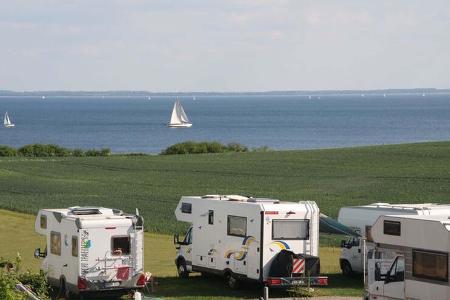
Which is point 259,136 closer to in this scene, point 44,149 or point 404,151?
point 44,149

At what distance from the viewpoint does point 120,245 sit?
26688 millimetres

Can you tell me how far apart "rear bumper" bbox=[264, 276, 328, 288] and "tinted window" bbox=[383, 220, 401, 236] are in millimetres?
4774

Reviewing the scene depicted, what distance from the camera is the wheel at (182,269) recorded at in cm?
3134

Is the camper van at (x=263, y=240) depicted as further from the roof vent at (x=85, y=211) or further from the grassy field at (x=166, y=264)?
the roof vent at (x=85, y=211)

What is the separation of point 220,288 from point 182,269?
2.40 m

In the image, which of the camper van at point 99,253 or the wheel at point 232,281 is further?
the wheel at point 232,281

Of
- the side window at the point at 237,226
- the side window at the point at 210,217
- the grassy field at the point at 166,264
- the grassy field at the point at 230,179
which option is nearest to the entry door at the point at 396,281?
the grassy field at the point at 166,264

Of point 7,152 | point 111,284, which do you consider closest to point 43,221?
point 111,284

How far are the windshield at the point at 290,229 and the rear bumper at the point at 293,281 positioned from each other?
3.74ft

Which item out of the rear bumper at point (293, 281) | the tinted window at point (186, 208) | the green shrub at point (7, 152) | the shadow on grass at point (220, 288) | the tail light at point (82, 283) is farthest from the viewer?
the green shrub at point (7, 152)

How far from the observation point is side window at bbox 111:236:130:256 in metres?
26.6

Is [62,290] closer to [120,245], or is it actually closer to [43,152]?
[120,245]

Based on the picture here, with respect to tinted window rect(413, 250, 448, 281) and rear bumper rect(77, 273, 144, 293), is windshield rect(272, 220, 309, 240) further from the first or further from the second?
tinted window rect(413, 250, 448, 281)

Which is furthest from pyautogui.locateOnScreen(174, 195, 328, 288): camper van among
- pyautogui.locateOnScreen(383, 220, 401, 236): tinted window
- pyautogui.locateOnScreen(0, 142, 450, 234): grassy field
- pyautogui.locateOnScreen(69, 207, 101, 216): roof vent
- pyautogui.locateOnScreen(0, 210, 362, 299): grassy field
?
pyautogui.locateOnScreen(0, 142, 450, 234): grassy field
